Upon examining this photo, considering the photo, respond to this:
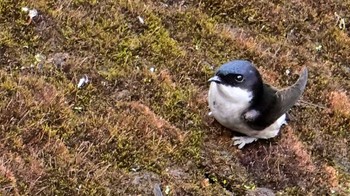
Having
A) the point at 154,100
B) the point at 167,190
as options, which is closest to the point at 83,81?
the point at 154,100

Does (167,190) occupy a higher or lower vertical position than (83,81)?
lower

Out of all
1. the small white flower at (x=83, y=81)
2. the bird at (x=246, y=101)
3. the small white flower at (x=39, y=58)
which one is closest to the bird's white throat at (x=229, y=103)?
the bird at (x=246, y=101)

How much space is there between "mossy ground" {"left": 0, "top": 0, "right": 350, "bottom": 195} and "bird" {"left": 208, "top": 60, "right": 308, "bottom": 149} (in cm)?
25

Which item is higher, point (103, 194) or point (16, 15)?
point (16, 15)

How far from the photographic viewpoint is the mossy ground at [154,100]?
7410 millimetres

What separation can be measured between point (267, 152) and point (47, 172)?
2744 millimetres

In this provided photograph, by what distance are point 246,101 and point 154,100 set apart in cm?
124

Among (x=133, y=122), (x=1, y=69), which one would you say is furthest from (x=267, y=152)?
(x=1, y=69)

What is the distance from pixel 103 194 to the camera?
283 inches

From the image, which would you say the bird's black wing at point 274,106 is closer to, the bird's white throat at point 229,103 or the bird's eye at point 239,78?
the bird's white throat at point 229,103

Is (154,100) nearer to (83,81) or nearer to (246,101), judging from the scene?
(83,81)

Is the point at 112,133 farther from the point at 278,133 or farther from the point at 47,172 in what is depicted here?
the point at 278,133

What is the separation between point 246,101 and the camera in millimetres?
7887

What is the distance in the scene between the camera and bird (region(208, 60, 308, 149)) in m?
7.75
